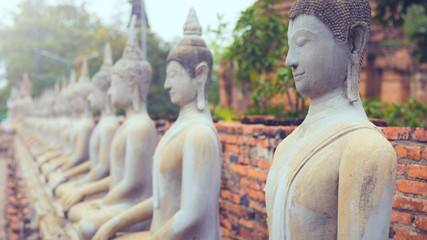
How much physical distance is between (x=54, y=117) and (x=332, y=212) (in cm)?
1066

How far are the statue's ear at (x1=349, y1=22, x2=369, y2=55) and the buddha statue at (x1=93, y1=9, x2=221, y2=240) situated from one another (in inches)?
47.0

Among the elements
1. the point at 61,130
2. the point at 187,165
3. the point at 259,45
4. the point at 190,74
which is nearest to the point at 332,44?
the point at 187,165

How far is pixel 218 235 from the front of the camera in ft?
9.61

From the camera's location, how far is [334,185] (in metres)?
1.72

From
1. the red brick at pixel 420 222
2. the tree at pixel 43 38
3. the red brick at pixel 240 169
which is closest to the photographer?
the red brick at pixel 420 222

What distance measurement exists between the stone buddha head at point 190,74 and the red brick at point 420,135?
1283 mm

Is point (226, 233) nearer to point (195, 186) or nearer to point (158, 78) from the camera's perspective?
point (195, 186)

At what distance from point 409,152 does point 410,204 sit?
28 centimetres

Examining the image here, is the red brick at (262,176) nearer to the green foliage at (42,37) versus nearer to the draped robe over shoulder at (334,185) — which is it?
the draped robe over shoulder at (334,185)

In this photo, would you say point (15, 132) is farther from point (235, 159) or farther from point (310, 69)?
point (310, 69)

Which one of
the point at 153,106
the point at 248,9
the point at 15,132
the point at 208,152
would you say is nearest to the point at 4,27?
the point at 15,132

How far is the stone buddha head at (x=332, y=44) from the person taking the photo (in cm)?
180

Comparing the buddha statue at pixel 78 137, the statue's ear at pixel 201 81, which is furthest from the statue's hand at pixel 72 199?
the statue's ear at pixel 201 81

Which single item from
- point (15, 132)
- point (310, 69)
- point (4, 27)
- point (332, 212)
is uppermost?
point (4, 27)
